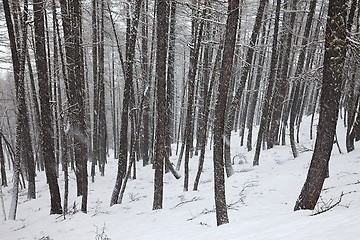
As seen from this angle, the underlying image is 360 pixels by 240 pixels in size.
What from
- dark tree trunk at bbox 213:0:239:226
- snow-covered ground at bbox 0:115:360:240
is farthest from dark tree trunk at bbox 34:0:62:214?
A: dark tree trunk at bbox 213:0:239:226

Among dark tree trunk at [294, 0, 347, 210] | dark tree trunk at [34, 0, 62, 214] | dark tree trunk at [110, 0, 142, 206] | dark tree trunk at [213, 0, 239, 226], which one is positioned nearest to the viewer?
dark tree trunk at [294, 0, 347, 210]

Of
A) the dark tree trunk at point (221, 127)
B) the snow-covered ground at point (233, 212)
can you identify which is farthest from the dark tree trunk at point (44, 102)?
the dark tree trunk at point (221, 127)

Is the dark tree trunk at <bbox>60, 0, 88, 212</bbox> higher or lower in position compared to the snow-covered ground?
higher

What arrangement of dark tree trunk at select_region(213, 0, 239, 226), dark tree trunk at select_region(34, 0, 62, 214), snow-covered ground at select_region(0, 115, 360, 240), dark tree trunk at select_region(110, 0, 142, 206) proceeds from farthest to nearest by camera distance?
dark tree trunk at select_region(110, 0, 142, 206), dark tree trunk at select_region(34, 0, 62, 214), dark tree trunk at select_region(213, 0, 239, 226), snow-covered ground at select_region(0, 115, 360, 240)

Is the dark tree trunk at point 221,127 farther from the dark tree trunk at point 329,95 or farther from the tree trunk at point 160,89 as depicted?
the tree trunk at point 160,89

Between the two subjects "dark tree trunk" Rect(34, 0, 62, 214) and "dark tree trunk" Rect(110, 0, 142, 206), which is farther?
"dark tree trunk" Rect(110, 0, 142, 206)

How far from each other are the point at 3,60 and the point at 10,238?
895 centimetres

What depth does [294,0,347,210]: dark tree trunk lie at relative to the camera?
18.3 feet

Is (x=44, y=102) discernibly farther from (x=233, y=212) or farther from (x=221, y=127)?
(x=233, y=212)

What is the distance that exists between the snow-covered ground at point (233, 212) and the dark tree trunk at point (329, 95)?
647 mm

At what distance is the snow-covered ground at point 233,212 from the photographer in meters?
5.02

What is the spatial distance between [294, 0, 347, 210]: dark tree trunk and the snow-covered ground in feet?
2.12

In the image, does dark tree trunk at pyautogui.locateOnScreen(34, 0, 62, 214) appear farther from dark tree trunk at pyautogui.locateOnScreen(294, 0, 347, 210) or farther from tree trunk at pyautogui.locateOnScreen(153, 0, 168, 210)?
dark tree trunk at pyautogui.locateOnScreen(294, 0, 347, 210)

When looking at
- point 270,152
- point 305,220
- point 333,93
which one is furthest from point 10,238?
point 270,152
